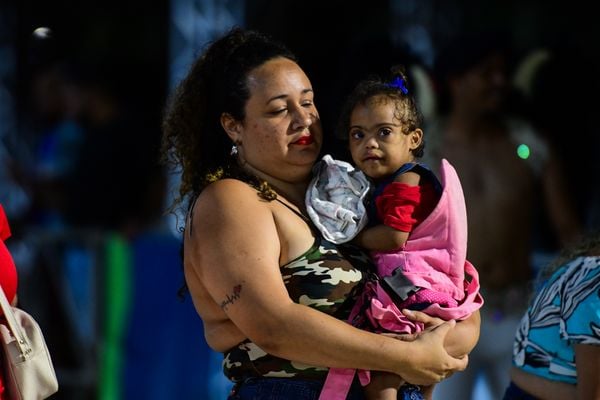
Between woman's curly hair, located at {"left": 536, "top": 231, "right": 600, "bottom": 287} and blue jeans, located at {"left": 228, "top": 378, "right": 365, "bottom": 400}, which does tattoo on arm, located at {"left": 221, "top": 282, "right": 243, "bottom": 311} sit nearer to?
blue jeans, located at {"left": 228, "top": 378, "right": 365, "bottom": 400}

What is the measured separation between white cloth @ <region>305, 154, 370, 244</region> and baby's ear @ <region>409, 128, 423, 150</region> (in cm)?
17

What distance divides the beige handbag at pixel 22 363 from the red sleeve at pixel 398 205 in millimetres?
1032

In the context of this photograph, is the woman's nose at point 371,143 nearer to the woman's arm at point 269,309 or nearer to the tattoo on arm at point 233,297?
the woman's arm at point 269,309

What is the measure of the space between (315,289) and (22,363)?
83cm

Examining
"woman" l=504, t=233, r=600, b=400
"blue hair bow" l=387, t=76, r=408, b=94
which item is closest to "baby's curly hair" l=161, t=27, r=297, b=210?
"blue hair bow" l=387, t=76, r=408, b=94

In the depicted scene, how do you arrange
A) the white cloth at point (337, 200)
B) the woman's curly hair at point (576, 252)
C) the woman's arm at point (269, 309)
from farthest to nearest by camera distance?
the woman's curly hair at point (576, 252)
the white cloth at point (337, 200)
the woman's arm at point (269, 309)

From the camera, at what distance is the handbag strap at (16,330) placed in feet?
10.9

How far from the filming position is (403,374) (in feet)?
10.9

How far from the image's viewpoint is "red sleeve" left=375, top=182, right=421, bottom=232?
11.2 ft

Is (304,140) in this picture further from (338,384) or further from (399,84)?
(338,384)

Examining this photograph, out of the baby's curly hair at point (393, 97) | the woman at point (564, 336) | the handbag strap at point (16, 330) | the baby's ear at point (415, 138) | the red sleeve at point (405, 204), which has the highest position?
the baby's curly hair at point (393, 97)

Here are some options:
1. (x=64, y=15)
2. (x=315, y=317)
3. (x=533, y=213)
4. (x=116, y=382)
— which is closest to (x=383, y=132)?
(x=315, y=317)

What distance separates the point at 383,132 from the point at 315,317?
2.00 feet

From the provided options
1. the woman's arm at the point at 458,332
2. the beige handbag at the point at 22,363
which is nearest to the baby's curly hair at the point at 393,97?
the woman's arm at the point at 458,332
